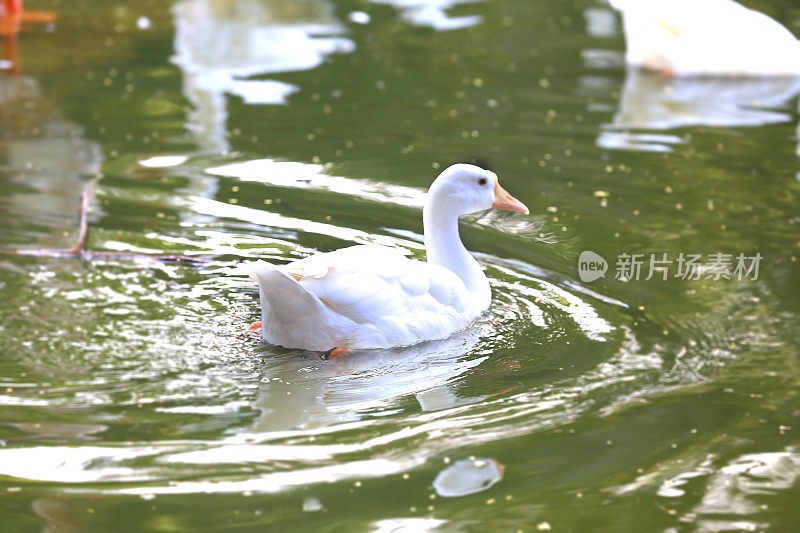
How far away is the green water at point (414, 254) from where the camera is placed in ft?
14.8

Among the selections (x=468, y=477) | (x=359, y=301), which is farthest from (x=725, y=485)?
(x=359, y=301)

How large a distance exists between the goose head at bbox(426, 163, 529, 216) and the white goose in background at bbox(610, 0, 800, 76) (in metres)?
5.19

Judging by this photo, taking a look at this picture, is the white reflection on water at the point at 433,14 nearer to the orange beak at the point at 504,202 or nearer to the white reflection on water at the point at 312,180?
the white reflection on water at the point at 312,180

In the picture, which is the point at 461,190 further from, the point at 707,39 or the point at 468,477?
the point at 707,39

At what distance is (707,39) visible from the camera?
1102 centimetres

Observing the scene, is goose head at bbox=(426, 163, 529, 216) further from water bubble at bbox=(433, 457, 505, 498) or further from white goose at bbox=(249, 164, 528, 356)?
water bubble at bbox=(433, 457, 505, 498)

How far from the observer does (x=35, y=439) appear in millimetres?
4777

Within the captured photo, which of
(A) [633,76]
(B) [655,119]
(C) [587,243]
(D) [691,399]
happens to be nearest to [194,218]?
(C) [587,243]

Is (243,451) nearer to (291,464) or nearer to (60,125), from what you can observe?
(291,464)

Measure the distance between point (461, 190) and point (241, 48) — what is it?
585 cm

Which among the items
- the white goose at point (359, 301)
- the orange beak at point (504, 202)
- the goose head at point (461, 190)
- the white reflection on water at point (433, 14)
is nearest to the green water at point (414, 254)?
the white goose at point (359, 301)

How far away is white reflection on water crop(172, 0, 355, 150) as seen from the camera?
991 centimetres

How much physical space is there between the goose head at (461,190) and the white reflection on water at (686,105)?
2967 mm

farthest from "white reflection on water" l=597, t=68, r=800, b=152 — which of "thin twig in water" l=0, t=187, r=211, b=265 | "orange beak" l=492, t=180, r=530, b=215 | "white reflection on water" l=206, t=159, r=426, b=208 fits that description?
"thin twig in water" l=0, t=187, r=211, b=265
